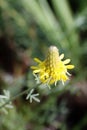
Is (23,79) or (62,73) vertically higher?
(23,79)

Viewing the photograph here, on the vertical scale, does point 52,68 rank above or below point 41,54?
below

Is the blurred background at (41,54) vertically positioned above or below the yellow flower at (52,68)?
above

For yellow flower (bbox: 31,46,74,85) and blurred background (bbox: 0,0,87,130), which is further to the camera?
blurred background (bbox: 0,0,87,130)

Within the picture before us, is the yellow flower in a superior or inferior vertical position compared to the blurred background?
inferior

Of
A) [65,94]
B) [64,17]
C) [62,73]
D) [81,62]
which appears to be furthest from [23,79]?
[62,73]

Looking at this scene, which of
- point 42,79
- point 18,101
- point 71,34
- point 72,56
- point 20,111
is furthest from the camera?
point 71,34

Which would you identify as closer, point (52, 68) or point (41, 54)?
point (52, 68)

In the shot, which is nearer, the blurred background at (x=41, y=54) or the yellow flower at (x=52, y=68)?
the yellow flower at (x=52, y=68)

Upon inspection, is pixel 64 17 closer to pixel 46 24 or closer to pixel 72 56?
pixel 46 24
